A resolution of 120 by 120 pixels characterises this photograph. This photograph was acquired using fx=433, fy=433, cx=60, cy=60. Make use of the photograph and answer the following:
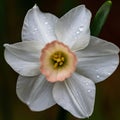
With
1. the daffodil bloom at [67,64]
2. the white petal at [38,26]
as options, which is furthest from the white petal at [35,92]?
the white petal at [38,26]

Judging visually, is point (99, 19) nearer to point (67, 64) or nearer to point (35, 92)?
point (67, 64)

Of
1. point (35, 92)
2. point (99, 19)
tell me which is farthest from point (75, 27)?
point (35, 92)

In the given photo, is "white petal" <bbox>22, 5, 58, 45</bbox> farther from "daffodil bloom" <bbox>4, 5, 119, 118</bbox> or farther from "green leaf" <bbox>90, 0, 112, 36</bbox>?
"green leaf" <bbox>90, 0, 112, 36</bbox>

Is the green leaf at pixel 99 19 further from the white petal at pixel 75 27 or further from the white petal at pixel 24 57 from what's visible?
the white petal at pixel 24 57

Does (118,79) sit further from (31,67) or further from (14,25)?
(31,67)

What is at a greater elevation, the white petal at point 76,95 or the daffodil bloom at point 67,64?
the daffodil bloom at point 67,64
